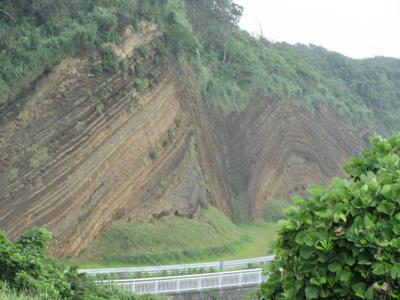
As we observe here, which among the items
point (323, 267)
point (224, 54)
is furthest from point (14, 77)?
point (224, 54)

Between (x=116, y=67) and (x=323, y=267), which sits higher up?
(x=116, y=67)

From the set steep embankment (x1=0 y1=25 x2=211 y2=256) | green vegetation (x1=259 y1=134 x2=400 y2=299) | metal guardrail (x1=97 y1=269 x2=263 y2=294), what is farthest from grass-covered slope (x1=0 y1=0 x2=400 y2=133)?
green vegetation (x1=259 y1=134 x2=400 y2=299)

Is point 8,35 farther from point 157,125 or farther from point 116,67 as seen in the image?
point 157,125

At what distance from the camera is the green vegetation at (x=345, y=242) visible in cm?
533

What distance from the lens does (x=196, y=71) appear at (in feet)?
119

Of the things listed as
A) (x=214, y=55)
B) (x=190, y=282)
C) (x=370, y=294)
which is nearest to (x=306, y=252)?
(x=370, y=294)

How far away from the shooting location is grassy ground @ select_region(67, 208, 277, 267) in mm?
24092

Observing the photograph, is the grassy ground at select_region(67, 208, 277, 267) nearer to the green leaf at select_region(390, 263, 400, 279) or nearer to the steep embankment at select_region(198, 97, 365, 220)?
the steep embankment at select_region(198, 97, 365, 220)

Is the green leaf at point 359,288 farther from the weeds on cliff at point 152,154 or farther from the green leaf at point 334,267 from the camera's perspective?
the weeds on cliff at point 152,154

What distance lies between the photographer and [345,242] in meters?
5.53

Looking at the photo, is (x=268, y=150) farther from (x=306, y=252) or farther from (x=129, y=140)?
(x=306, y=252)

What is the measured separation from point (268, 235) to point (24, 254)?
2538 centimetres

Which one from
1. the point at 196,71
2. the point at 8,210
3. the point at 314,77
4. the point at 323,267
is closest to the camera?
the point at 323,267

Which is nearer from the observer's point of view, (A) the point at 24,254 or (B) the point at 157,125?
(A) the point at 24,254
